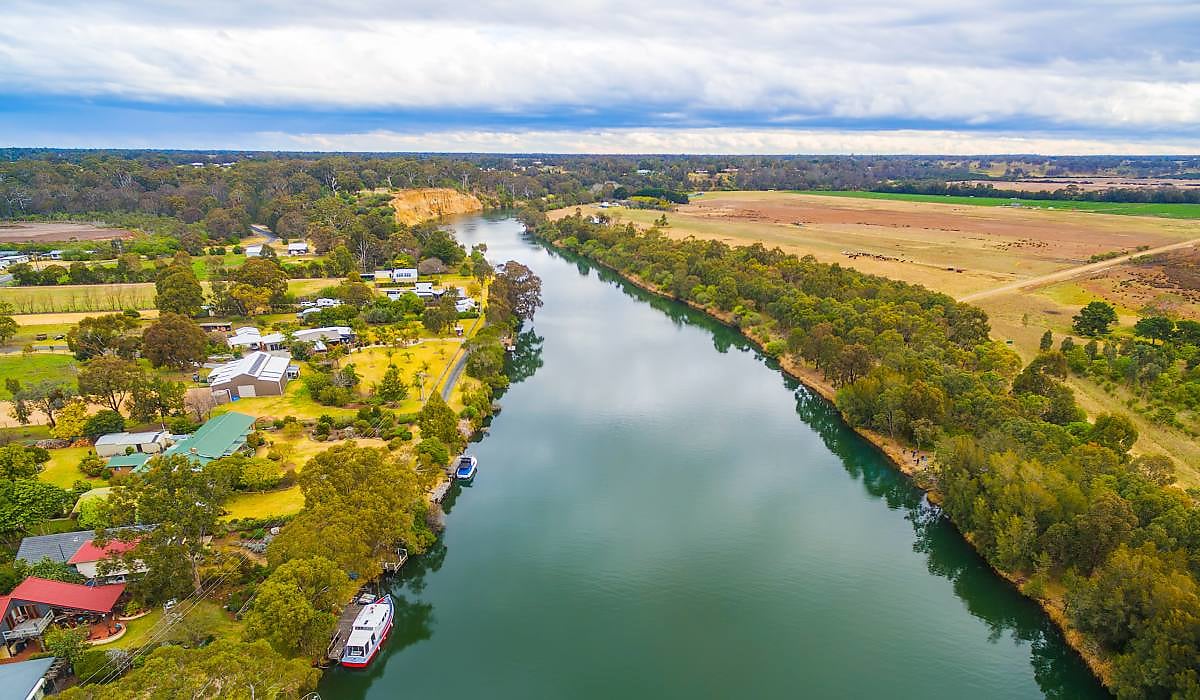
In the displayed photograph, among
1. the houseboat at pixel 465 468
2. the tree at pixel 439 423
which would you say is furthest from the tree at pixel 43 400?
the houseboat at pixel 465 468

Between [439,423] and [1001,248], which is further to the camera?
[1001,248]

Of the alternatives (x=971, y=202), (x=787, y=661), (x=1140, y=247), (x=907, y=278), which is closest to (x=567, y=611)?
(x=787, y=661)

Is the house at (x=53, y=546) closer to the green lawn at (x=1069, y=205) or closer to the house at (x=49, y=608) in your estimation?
the house at (x=49, y=608)

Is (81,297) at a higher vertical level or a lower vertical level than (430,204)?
lower

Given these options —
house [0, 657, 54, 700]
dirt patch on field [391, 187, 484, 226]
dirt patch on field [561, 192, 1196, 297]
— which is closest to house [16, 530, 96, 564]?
house [0, 657, 54, 700]

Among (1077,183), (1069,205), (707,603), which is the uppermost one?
(1077,183)

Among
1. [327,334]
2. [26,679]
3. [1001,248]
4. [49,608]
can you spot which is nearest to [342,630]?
[26,679]

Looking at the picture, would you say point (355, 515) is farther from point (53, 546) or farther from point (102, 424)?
point (102, 424)
